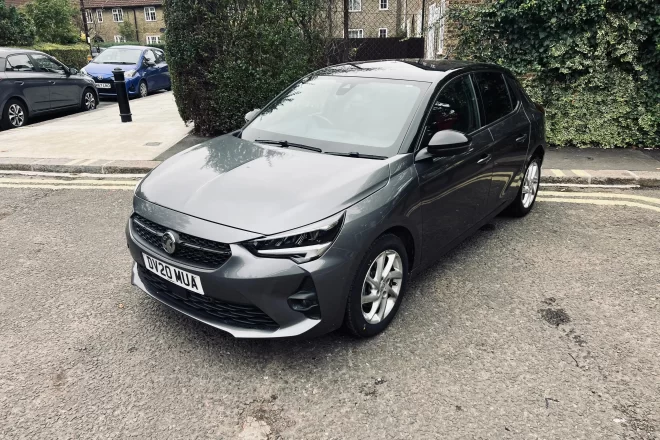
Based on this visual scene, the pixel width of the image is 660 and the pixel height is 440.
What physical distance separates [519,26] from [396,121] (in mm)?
5245

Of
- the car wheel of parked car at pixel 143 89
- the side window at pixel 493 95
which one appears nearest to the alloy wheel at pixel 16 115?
the car wheel of parked car at pixel 143 89

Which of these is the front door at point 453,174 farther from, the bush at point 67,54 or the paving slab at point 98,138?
the bush at point 67,54

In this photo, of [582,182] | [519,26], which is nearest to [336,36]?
[519,26]

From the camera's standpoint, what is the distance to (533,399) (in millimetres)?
2654

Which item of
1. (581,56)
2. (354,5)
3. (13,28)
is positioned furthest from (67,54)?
(581,56)

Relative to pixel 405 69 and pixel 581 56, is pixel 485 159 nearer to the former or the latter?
pixel 405 69

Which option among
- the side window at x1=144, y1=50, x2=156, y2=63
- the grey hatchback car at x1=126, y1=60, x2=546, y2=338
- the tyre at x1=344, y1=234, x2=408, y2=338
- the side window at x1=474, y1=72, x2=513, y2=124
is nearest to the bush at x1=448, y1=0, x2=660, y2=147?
the side window at x1=474, y1=72, x2=513, y2=124

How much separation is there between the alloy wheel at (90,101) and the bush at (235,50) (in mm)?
5989

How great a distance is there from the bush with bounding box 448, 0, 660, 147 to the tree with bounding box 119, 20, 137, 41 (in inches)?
2174

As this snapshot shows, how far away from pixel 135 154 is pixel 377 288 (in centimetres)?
568

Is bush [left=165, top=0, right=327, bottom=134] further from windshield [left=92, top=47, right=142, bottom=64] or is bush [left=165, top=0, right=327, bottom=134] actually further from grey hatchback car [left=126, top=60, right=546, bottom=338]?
windshield [left=92, top=47, right=142, bottom=64]

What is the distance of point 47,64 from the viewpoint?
11.4 meters

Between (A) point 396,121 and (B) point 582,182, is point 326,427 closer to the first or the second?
(A) point 396,121

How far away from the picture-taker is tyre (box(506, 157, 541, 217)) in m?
5.11
